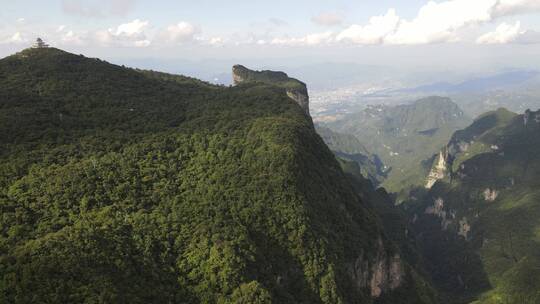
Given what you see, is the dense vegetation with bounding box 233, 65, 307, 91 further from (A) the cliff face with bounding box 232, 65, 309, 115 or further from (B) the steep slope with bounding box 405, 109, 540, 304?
(B) the steep slope with bounding box 405, 109, 540, 304

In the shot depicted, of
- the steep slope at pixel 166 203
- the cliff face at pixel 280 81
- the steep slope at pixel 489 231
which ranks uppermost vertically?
the cliff face at pixel 280 81

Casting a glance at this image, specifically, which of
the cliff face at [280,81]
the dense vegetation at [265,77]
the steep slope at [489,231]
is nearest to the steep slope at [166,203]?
the steep slope at [489,231]

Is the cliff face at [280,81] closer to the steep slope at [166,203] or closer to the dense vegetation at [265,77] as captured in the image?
the dense vegetation at [265,77]

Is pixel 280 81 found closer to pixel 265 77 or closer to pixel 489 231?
pixel 265 77

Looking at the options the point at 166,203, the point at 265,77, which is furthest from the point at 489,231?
the point at 166,203

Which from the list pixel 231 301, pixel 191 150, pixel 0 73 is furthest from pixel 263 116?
pixel 0 73
